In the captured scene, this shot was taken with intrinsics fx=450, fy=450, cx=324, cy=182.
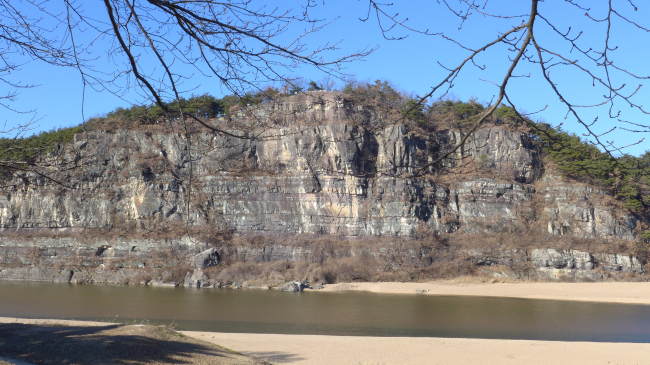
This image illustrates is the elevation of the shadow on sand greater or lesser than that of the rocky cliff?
lesser

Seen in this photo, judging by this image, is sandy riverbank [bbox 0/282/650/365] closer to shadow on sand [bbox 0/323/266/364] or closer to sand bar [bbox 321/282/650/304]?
shadow on sand [bbox 0/323/266/364]

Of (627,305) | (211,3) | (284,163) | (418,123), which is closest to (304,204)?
(284,163)

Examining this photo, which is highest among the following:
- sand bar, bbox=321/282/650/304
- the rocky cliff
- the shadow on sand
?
the rocky cliff

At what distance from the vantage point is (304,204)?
4072cm

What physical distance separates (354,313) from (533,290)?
16.8 m

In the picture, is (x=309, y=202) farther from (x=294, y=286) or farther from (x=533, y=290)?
(x=533, y=290)

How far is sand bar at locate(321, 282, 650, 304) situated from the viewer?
28347 mm

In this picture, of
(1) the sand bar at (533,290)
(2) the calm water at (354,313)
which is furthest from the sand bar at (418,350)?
(1) the sand bar at (533,290)

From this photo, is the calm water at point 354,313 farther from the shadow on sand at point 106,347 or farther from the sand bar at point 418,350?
the shadow on sand at point 106,347

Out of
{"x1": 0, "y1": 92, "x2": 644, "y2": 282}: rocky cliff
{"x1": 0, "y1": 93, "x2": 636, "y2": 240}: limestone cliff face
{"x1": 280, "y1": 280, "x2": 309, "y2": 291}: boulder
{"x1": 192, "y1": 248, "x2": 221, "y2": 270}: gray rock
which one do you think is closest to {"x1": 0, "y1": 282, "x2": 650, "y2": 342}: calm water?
{"x1": 280, "y1": 280, "x2": 309, "y2": 291}: boulder

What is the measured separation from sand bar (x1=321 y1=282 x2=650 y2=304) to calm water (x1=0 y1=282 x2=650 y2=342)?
8.14ft

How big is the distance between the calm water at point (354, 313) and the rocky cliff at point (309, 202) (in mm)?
11892

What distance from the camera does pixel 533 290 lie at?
31.3 m

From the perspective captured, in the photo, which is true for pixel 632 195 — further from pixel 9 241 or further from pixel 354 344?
pixel 9 241
